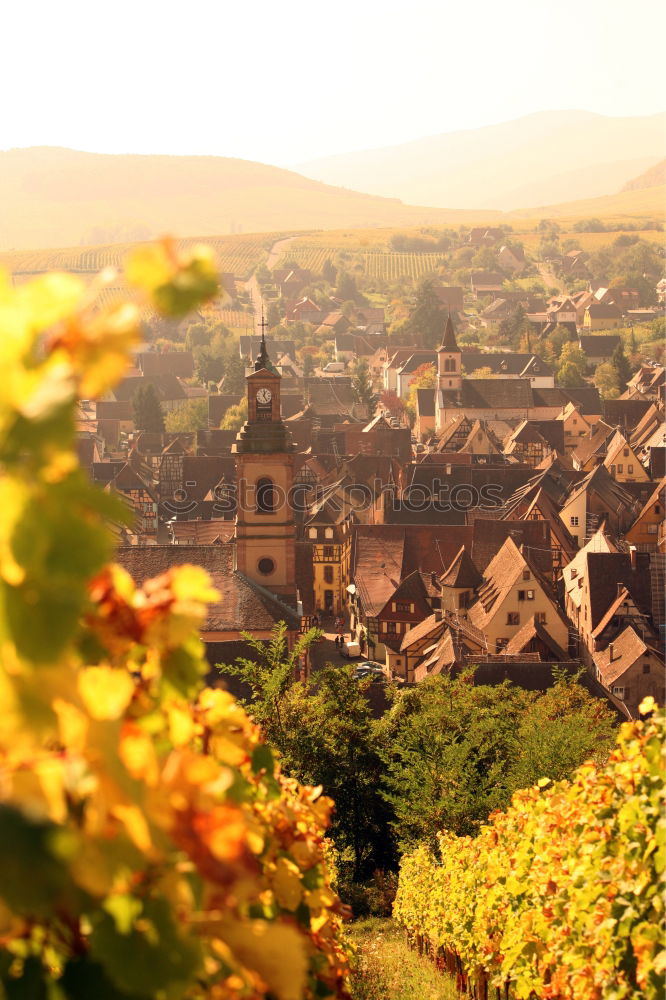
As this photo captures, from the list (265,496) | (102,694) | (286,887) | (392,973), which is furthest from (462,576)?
(102,694)

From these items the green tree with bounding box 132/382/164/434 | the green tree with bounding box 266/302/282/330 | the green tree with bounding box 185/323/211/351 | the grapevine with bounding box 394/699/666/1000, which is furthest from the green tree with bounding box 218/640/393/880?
the green tree with bounding box 266/302/282/330

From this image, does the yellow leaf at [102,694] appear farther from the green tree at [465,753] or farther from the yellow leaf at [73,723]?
the green tree at [465,753]

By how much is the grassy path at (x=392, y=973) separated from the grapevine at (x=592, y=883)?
2213mm

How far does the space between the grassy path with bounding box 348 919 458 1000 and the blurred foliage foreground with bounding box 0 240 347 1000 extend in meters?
9.60

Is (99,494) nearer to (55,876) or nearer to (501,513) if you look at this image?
(55,876)

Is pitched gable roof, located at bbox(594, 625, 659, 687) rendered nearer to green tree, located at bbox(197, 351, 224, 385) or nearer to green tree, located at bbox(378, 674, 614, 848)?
green tree, located at bbox(378, 674, 614, 848)

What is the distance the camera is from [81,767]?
76.4 inches

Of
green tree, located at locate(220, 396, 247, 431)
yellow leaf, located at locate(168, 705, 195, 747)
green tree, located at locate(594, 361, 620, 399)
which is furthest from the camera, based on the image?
green tree, located at locate(594, 361, 620, 399)

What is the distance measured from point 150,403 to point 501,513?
182 feet

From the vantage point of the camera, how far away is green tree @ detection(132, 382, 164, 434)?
351 feet

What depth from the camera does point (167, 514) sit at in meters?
68.4

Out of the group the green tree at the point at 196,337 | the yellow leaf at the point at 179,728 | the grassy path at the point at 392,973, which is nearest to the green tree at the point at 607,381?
the green tree at the point at 196,337

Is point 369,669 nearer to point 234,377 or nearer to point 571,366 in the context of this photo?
point 571,366

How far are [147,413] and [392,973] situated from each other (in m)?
95.3
